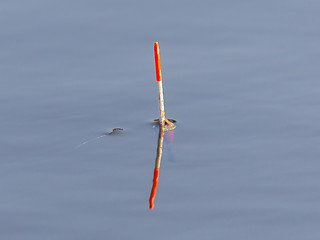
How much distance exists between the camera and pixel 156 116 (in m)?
11.4

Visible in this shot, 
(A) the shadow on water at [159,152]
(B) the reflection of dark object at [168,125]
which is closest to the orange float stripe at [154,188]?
(A) the shadow on water at [159,152]

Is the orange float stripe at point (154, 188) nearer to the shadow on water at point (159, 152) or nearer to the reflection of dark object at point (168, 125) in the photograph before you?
the shadow on water at point (159, 152)

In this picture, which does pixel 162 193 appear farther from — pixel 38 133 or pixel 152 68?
pixel 152 68

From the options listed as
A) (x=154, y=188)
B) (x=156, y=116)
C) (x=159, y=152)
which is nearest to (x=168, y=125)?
(x=156, y=116)

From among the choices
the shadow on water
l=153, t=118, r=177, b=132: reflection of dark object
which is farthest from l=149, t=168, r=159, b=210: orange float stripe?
l=153, t=118, r=177, b=132: reflection of dark object

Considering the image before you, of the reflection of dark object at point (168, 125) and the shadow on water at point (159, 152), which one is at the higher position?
the reflection of dark object at point (168, 125)

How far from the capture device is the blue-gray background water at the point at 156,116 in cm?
921

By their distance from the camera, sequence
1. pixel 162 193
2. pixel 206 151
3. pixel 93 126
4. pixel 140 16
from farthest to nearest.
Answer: pixel 140 16 → pixel 93 126 → pixel 206 151 → pixel 162 193

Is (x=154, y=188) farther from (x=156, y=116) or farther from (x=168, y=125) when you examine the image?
(x=156, y=116)

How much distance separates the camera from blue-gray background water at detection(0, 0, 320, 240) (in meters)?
9.21

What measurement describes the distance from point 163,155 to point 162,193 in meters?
0.94

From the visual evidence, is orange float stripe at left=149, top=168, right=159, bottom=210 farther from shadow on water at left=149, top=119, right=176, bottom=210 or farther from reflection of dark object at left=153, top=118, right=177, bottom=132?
reflection of dark object at left=153, top=118, right=177, bottom=132

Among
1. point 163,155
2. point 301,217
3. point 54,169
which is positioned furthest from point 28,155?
point 301,217

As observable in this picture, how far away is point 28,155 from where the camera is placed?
10.5 meters
